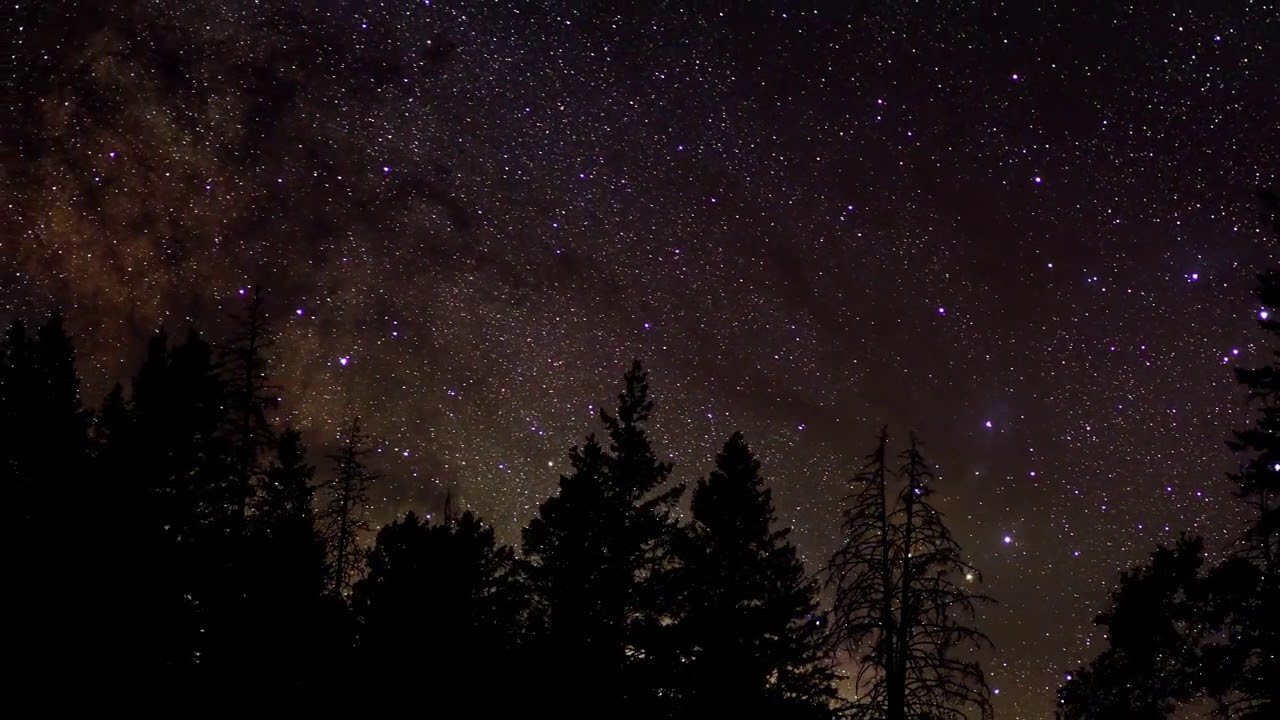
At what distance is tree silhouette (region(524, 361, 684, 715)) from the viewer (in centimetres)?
2200

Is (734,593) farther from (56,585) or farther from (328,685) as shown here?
(56,585)

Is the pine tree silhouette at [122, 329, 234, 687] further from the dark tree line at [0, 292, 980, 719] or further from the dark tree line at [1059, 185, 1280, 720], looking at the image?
the dark tree line at [1059, 185, 1280, 720]

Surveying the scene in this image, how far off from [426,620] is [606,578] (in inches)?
263

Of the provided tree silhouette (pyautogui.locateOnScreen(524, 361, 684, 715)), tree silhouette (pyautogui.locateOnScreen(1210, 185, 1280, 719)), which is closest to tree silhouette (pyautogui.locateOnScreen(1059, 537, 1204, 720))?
tree silhouette (pyautogui.locateOnScreen(1210, 185, 1280, 719))

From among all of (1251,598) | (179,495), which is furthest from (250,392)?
(1251,598)

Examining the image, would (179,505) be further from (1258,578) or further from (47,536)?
(1258,578)

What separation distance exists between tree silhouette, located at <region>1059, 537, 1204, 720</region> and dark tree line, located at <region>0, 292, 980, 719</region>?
11572 millimetres

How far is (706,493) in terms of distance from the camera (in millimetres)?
23906

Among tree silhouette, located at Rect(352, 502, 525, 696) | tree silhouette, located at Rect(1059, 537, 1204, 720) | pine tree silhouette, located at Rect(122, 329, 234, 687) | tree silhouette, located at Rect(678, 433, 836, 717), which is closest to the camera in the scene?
pine tree silhouette, located at Rect(122, 329, 234, 687)

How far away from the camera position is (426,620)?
17.5m

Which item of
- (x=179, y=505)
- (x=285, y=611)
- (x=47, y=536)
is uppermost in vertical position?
(x=179, y=505)

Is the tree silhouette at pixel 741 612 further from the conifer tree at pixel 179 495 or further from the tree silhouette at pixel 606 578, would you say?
the conifer tree at pixel 179 495

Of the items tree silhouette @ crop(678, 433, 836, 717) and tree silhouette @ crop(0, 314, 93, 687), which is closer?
tree silhouette @ crop(0, 314, 93, 687)

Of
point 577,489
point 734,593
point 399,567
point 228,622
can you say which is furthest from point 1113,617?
point 228,622
